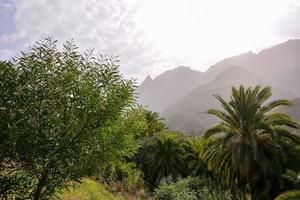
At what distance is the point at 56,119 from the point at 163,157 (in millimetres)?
37006

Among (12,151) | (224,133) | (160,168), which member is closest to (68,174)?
(12,151)

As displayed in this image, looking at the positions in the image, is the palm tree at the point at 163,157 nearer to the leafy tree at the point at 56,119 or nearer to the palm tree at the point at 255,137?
the palm tree at the point at 255,137

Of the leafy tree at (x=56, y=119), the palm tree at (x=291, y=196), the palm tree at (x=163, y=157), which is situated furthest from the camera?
the palm tree at (x=163, y=157)

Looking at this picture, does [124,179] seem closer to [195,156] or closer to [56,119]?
[195,156]

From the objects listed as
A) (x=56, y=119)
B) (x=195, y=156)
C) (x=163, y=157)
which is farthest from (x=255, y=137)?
(x=163, y=157)

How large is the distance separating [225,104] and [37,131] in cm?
1785

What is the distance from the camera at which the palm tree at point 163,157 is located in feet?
137

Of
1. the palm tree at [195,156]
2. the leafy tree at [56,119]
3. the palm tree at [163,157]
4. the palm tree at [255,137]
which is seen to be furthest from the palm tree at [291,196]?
the palm tree at [163,157]

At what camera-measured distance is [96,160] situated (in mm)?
6715

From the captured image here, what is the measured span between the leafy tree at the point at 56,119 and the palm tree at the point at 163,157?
3475 centimetres

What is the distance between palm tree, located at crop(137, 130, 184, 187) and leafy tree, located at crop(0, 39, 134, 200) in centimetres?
3475

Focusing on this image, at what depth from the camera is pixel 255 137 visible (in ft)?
71.1

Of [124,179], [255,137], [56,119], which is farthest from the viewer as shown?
[124,179]

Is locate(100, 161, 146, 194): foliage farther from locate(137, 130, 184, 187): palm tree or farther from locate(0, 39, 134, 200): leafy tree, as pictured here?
locate(0, 39, 134, 200): leafy tree
